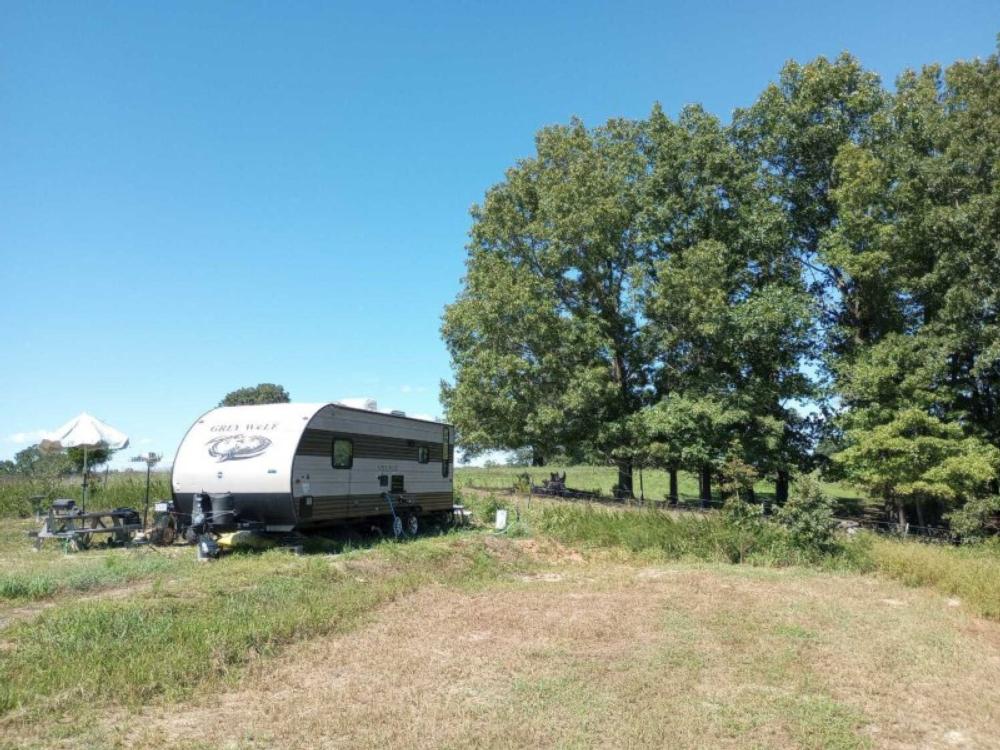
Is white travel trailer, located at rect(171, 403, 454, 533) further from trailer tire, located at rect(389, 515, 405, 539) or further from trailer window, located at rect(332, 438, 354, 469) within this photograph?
trailer tire, located at rect(389, 515, 405, 539)

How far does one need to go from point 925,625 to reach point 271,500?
36.3 ft

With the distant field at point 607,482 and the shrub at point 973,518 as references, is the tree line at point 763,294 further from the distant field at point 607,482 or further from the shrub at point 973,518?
the distant field at point 607,482

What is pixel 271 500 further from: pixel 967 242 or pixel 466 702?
pixel 967 242

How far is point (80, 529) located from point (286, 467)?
5209 mm

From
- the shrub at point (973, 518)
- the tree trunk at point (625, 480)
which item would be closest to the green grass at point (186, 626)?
the shrub at point (973, 518)

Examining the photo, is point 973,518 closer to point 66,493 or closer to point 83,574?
point 83,574

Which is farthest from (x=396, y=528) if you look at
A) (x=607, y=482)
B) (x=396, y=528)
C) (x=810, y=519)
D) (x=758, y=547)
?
(x=607, y=482)

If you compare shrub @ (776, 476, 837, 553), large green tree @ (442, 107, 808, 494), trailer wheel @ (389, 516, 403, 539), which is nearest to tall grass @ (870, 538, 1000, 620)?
shrub @ (776, 476, 837, 553)

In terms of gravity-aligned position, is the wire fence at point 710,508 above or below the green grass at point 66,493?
below

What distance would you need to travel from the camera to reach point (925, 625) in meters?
9.35

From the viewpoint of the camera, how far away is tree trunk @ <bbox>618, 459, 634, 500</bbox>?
2989cm

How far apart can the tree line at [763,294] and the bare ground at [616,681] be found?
1404 centimetres

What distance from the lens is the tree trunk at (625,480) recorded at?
29.9m

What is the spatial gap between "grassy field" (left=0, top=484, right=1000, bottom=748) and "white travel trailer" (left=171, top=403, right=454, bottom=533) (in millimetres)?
1166
